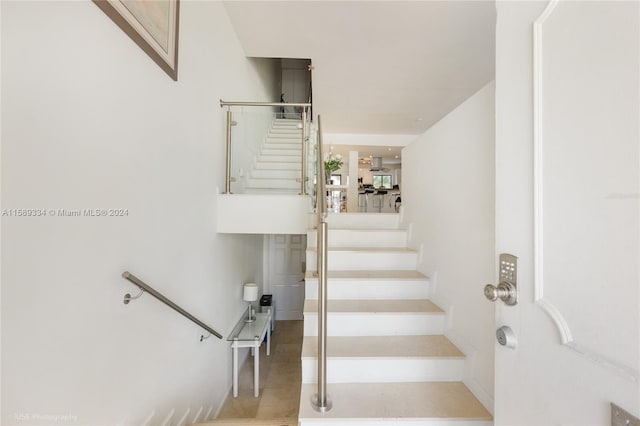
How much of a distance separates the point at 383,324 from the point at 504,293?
115 cm

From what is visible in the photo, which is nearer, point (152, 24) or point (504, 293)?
point (504, 293)

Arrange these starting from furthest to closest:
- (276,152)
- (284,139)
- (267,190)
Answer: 1. (276,152)
2. (284,139)
3. (267,190)

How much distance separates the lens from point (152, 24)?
1.38m

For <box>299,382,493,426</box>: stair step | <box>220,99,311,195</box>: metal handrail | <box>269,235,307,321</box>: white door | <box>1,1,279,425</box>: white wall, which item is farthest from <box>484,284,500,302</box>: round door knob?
<box>269,235,307,321</box>: white door

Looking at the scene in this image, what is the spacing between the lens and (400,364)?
1.49 meters

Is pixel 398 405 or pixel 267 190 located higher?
pixel 267 190

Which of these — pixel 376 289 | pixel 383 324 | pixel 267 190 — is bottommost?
pixel 383 324

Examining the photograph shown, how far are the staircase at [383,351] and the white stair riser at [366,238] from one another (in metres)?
0.32

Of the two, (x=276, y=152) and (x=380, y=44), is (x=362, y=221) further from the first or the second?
(x=380, y=44)

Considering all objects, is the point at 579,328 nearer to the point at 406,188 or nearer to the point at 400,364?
the point at 400,364

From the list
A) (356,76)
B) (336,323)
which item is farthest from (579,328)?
(356,76)

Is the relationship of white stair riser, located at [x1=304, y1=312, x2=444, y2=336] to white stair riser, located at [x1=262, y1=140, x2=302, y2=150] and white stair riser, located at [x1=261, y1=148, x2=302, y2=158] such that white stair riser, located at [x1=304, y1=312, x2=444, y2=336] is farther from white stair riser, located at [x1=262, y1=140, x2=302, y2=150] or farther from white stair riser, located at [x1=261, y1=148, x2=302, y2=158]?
white stair riser, located at [x1=262, y1=140, x2=302, y2=150]

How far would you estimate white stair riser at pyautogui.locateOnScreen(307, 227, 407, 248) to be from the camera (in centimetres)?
271

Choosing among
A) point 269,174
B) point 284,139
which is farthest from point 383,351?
point 284,139
